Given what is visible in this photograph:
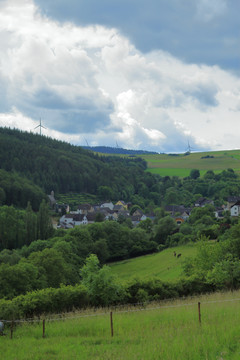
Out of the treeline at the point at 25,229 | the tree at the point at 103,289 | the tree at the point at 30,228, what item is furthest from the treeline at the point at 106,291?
the tree at the point at 30,228

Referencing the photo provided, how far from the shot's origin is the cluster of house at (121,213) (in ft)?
383

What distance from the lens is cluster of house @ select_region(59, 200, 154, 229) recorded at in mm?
125331

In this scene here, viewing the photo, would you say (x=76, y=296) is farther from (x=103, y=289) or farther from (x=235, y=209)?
(x=235, y=209)

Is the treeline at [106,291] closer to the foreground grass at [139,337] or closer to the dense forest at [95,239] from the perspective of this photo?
the dense forest at [95,239]

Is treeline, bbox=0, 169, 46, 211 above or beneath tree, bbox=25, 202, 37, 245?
above

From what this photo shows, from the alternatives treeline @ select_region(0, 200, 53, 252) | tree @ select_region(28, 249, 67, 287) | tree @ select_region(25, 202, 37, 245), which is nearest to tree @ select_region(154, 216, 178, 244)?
treeline @ select_region(0, 200, 53, 252)

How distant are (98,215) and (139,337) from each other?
100976 millimetres

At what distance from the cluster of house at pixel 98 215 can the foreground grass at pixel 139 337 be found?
97139 mm

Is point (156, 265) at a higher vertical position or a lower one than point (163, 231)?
lower

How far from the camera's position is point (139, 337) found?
48.0ft

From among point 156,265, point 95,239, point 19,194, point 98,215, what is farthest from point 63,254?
point 19,194

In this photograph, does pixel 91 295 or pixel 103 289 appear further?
pixel 91 295

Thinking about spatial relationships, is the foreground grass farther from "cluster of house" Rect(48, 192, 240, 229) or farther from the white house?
"cluster of house" Rect(48, 192, 240, 229)

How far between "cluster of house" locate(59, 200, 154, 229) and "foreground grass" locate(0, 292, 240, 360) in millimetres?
97139
